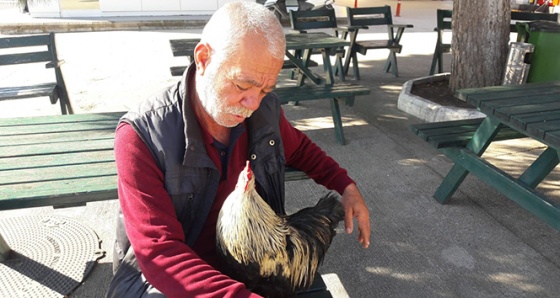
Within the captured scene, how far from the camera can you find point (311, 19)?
7.40 m

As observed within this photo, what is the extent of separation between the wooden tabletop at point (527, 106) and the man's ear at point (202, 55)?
6.77 ft

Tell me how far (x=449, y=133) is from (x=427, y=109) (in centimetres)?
189

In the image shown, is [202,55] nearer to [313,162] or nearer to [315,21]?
[313,162]

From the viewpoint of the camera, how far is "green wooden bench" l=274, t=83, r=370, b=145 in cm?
471

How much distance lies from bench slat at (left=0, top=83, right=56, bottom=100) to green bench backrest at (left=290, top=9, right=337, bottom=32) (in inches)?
146

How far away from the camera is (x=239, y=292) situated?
4.91ft

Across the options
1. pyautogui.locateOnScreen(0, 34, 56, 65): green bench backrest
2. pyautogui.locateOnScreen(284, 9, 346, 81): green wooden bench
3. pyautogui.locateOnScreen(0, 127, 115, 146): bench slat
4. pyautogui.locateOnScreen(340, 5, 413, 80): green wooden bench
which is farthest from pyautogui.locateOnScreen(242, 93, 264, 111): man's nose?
pyautogui.locateOnScreen(340, 5, 413, 80): green wooden bench

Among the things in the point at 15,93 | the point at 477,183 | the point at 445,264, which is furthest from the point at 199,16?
the point at 445,264

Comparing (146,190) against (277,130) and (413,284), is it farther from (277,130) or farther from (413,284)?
(413,284)

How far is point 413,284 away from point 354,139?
2388 mm

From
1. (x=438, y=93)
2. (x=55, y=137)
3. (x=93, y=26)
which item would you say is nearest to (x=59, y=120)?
(x=55, y=137)

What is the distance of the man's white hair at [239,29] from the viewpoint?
4.92 ft

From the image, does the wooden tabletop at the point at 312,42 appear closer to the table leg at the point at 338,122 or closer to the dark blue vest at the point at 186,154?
the table leg at the point at 338,122

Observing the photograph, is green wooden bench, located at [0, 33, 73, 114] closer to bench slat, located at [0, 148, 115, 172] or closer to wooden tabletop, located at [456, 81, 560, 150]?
bench slat, located at [0, 148, 115, 172]
